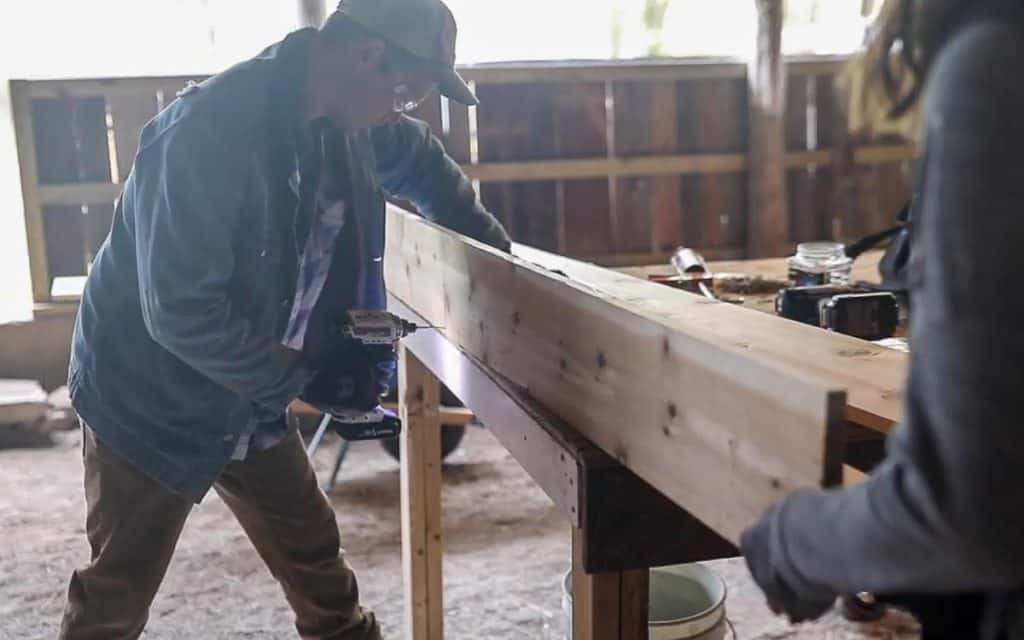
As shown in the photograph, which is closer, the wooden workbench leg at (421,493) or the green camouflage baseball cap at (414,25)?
the green camouflage baseball cap at (414,25)

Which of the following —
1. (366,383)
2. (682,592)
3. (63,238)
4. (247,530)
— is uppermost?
(63,238)

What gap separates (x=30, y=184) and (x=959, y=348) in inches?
184

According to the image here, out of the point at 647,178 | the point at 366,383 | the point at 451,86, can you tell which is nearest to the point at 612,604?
the point at 366,383

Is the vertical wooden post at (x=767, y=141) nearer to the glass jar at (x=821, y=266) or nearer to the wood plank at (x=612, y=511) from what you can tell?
the glass jar at (x=821, y=266)

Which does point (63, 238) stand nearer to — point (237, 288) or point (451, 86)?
point (237, 288)

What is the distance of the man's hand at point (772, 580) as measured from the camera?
3.01 ft

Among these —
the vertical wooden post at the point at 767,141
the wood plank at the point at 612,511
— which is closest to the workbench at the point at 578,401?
the wood plank at the point at 612,511

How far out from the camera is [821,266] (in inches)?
104

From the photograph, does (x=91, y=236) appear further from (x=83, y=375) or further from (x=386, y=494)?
(x=83, y=375)

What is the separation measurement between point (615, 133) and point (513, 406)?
3654 millimetres

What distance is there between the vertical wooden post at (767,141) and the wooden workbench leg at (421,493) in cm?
305

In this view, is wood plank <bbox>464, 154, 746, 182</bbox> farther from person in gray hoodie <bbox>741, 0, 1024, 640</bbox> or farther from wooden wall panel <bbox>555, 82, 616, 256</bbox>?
person in gray hoodie <bbox>741, 0, 1024, 640</bbox>

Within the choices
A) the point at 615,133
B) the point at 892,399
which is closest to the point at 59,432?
the point at 615,133

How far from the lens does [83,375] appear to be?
208 centimetres
